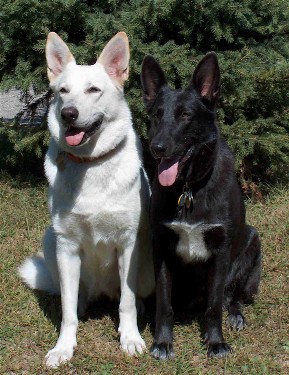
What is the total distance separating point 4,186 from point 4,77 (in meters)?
1.16

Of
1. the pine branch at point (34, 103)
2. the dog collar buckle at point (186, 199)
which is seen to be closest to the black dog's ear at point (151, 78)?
the dog collar buckle at point (186, 199)

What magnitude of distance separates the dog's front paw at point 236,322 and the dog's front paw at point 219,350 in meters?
0.30

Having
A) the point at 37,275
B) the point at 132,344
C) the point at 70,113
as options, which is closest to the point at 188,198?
the point at 70,113

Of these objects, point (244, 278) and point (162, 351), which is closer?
point (162, 351)

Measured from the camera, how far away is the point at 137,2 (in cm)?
516

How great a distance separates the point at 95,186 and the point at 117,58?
30.7 inches

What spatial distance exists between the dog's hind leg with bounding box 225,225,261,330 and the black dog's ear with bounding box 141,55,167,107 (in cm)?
110

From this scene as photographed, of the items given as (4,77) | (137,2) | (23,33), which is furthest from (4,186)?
(137,2)

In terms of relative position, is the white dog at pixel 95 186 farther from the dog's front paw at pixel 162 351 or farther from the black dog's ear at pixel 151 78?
the black dog's ear at pixel 151 78

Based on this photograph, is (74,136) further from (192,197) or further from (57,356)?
(57,356)

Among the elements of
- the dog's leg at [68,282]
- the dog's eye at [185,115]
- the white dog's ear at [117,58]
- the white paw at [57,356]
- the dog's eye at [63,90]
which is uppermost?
the white dog's ear at [117,58]

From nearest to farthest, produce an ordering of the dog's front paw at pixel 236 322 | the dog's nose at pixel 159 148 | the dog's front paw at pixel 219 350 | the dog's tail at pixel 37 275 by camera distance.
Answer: the dog's nose at pixel 159 148 → the dog's front paw at pixel 219 350 → the dog's front paw at pixel 236 322 → the dog's tail at pixel 37 275

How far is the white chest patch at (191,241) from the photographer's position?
3.27 metres

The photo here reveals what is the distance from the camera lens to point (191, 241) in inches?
131
